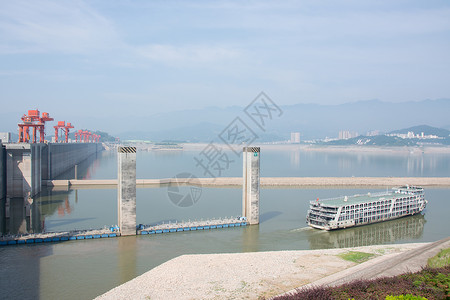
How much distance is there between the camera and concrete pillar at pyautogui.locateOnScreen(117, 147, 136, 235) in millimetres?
27359

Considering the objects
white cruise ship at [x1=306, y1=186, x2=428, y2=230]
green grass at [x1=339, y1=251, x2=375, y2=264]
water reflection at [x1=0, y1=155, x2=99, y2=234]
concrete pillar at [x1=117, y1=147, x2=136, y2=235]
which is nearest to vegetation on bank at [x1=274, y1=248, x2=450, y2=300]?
green grass at [x1=339, y1=251, x2=375, y2=264]

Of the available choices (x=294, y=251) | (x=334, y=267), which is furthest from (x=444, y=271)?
(x=294, y=251)

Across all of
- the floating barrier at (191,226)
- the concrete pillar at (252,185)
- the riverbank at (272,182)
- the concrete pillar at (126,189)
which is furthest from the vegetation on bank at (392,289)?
the riverbank at (272,182)

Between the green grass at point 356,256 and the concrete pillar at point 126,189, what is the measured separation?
1458cm

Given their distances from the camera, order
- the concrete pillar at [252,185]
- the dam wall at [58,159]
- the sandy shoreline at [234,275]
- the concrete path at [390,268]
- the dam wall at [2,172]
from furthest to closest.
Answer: the dam wall at [58,159] → the dam wall at [2,172] → the concrete pillar at [252,185] → the sandy shoreline at [234,275] → the concrete path at [390,268]

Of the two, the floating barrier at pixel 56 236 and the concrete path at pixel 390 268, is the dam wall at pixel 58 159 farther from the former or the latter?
the concrete path at pixel 390 268

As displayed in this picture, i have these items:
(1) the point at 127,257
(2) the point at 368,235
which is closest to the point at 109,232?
(1) the point at 127,257

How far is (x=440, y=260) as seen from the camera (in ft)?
59.2

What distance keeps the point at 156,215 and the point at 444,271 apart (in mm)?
25572

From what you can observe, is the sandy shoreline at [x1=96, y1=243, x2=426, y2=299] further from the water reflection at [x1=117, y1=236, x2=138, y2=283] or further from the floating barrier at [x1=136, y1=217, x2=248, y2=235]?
the floating barrier at [x1=136, y1=217, x2=248, y2=235]

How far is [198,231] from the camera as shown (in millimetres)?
30078

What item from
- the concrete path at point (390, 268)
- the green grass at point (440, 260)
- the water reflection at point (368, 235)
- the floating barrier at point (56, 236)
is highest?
the green grass at point (440, 260)

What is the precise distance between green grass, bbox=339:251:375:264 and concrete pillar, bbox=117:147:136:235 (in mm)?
14577

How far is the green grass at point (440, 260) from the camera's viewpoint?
17.6m
